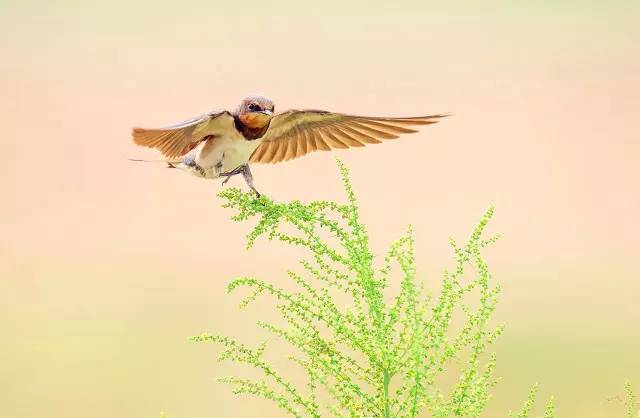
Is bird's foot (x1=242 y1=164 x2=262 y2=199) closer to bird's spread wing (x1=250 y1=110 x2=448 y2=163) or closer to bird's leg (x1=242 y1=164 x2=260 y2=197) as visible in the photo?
bird's leg (x1=242 y1=164 x2=260 y2=197)

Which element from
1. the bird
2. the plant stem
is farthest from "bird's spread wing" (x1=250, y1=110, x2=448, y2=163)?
the plant stem

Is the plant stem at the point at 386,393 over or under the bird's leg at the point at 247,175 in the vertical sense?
under

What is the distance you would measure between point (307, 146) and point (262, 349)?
1.57 metres

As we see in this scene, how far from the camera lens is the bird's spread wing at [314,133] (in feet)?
10.5

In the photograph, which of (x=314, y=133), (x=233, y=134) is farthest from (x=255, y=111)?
(x=314, y=133)

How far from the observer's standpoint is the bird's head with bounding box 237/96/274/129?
295 centimetres

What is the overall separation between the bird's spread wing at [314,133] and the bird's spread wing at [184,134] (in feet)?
1.02

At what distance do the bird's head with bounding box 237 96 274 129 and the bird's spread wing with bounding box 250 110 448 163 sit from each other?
23 cm

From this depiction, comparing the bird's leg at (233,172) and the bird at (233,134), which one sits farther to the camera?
the bird's leg at (233,172)

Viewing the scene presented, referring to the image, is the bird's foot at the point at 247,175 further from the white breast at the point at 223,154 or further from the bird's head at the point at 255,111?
the bird's head at the point at 255,111

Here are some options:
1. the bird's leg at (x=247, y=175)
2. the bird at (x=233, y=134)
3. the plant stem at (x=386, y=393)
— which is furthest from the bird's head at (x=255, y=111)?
the plant stem at (x=386, y=393)

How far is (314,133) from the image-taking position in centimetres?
344

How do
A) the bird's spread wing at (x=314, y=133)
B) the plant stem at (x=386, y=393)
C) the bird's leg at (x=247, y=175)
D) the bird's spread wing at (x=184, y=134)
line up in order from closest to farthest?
the plant stem at (x=386, y=393) < the bird's spread wing at (x=184, y=134) < the bird's leg at (x=247, y=175) < the bird's spread wing at (x=314, y=133)

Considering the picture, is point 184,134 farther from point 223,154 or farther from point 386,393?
point 386,393
